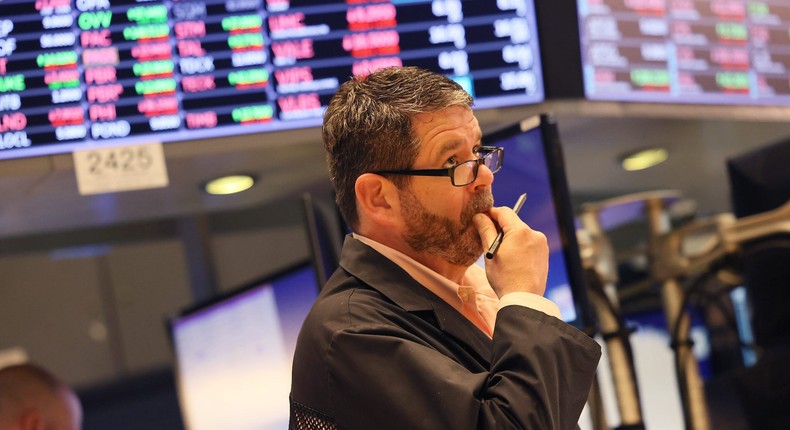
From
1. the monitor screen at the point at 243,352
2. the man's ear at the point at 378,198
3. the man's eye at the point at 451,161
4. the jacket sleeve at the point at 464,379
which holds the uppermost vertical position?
the man's eye at the point at 451,161

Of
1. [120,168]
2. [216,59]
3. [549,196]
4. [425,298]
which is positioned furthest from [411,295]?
[216,59]

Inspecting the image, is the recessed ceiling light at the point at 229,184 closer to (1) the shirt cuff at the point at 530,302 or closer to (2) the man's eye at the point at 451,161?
(2) the man's eye at the point at 451,161

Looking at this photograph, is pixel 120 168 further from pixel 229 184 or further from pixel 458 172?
pixel 458 172

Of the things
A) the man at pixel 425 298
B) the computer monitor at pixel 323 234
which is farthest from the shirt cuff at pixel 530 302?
the computer monitor at pixel 323 234

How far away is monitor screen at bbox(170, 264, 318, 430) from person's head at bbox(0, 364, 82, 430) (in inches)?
15.0

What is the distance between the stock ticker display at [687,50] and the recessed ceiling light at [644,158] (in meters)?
0.24

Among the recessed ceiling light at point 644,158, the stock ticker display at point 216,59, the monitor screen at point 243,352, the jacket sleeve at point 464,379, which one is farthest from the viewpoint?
the recessed ceiling light at point 644,158

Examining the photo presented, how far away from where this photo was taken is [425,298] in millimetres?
1409

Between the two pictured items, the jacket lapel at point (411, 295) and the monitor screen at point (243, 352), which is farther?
the monitor screen at point (243, 352)

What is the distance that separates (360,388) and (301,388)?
0.41ft

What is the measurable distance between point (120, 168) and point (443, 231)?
1.20 metres

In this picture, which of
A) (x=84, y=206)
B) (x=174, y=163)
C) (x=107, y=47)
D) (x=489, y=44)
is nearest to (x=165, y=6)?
(x=107, y=47)

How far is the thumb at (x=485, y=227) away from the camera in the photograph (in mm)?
1407

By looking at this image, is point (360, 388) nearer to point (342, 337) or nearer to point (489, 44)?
point (342, 337)
